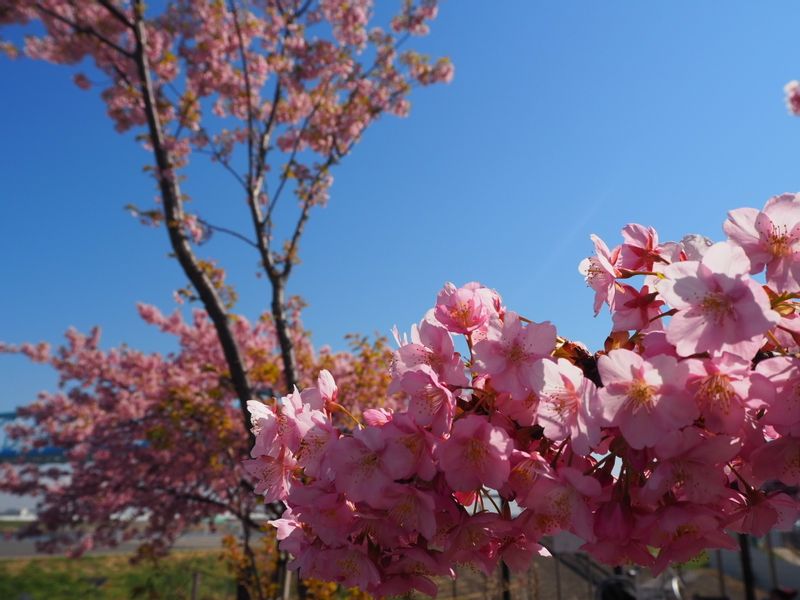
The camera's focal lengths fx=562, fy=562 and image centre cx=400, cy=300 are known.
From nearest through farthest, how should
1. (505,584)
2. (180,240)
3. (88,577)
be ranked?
(180,240)
(505,584)
(88,577)

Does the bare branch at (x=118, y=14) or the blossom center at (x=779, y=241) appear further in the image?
the bare branch at (x=118, y=14)

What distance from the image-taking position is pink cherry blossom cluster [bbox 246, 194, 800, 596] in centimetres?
71

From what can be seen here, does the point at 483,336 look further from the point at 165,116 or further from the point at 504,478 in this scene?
the point at 165,116

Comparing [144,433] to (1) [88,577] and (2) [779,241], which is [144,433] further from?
(1) [88,577]

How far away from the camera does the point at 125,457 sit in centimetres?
1057

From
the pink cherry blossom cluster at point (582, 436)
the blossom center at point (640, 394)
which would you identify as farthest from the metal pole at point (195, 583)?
the blossom center at point (640, 394)

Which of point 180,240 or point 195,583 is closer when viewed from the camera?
point 180,240

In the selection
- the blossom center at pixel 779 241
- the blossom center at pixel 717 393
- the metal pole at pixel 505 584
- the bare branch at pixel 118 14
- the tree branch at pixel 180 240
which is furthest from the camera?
the bare branch at pixel 118 14

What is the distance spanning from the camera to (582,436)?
0.74m

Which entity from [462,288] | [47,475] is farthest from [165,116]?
[47,475]

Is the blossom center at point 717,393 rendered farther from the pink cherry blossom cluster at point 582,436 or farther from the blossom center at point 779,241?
the blossom center at point 779,241

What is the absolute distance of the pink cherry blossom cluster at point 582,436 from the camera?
71 cm

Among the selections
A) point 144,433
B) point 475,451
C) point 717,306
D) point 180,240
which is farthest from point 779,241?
point 144,433

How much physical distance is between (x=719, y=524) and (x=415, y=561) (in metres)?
0.45
